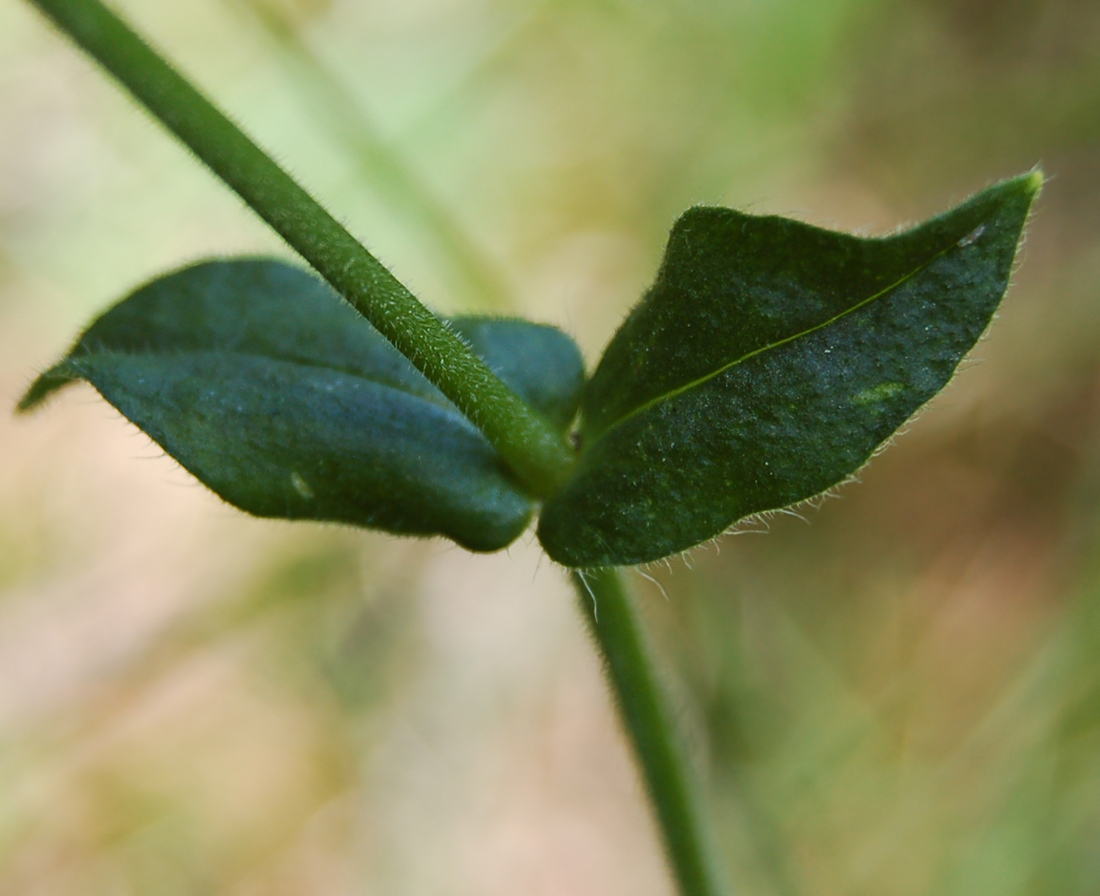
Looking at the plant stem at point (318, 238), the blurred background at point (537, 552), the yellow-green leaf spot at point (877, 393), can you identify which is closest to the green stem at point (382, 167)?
the blurred background at point (537, 552)

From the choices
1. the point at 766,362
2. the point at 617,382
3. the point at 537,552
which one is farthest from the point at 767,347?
the point at 537,552

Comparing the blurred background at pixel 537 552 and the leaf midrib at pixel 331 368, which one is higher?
the blurred background at pixel 537 552

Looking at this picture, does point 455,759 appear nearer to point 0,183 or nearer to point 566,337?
point 566,337

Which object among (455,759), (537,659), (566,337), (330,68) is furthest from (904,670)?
(330,68)

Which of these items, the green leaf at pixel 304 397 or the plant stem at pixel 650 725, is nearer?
the green leaf at pixel 304 397

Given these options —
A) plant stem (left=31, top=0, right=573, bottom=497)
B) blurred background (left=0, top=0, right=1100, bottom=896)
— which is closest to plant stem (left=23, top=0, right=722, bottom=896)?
plant stem (left=31, top=0, right=573, bottom=497)

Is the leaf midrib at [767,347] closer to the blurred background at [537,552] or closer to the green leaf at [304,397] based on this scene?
the green leaf at [304,397]

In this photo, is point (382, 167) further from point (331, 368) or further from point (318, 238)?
point (318, 238)

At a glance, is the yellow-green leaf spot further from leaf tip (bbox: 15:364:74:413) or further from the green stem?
the green stem
